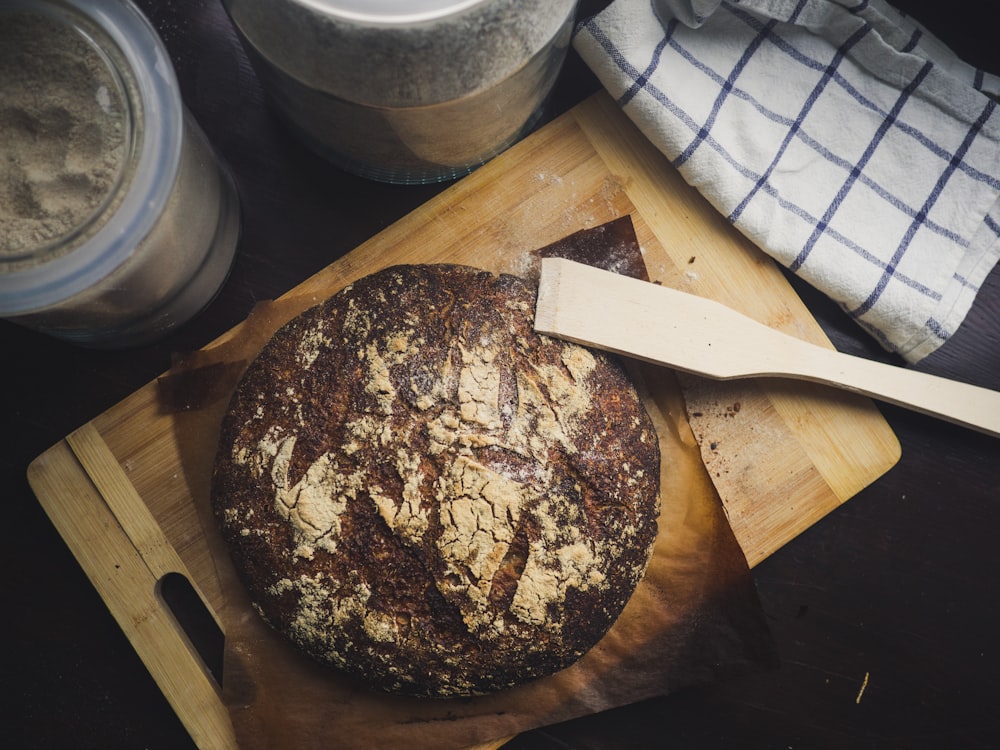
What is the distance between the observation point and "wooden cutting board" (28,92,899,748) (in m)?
1.15

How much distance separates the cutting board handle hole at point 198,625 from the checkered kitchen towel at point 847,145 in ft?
3.55

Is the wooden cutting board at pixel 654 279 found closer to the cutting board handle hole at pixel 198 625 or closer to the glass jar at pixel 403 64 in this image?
the cutting board handle hole at pixel 198 625

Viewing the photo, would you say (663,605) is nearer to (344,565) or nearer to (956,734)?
(344,565)

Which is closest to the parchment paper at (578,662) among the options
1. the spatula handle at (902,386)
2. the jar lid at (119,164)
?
the spatula handle at (902,386)

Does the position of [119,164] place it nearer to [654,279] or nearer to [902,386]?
[654,279]

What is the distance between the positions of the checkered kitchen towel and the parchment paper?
0.72ft

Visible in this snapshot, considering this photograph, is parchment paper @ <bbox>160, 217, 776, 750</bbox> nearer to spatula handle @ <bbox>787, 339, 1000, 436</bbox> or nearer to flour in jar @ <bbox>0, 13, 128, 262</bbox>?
spatula handle @ <bbox>787, 339, 1000, 436</bbox>

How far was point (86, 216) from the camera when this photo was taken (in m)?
0.87

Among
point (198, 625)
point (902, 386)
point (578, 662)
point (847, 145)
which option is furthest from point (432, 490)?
point (847, 145)

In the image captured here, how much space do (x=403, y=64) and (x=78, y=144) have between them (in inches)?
17.4

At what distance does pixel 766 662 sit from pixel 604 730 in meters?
0.31

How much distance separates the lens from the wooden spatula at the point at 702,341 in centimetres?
107

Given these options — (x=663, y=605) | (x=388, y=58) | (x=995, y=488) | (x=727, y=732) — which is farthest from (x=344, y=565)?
(x=995, y=488)

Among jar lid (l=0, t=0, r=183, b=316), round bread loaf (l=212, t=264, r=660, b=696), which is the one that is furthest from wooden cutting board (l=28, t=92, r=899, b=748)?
jar lid (l=0, t=0, r=183, b=316)
